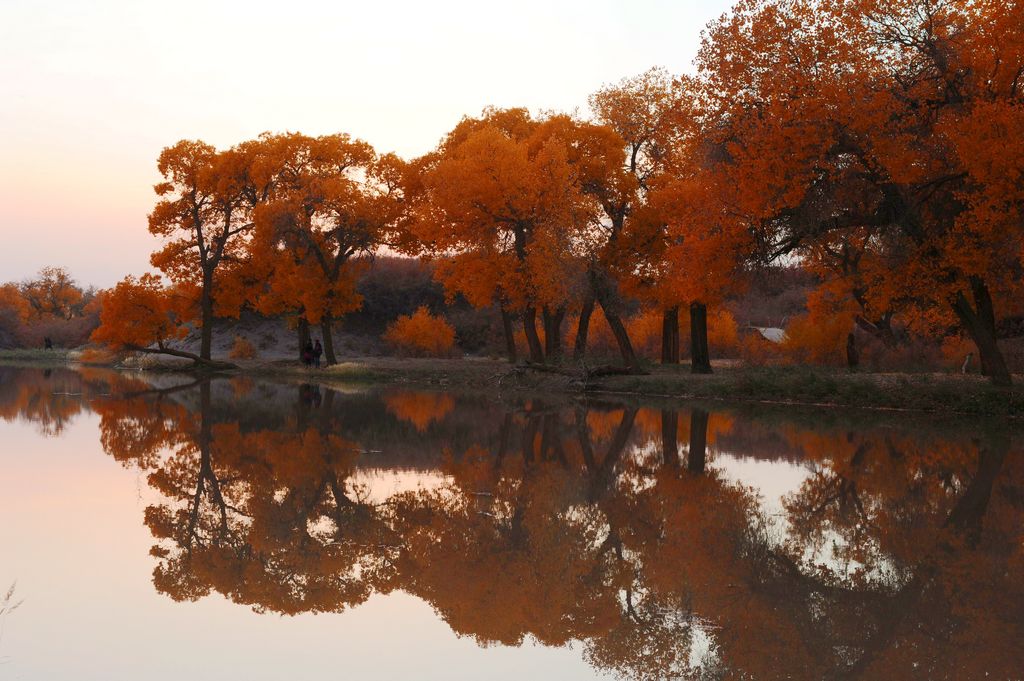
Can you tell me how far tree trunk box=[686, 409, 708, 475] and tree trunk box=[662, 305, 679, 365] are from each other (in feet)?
41.9

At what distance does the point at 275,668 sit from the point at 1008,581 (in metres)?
5.10

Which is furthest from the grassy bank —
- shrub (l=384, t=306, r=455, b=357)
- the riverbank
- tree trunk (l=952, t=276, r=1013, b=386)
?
shrub (l=384, t=306, r=455, b=357)

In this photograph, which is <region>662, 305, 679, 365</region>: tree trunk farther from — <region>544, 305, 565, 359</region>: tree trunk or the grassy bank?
<region>544, 305, 565, 359</region>: tree trunk

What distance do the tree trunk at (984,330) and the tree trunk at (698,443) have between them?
5.77 metres

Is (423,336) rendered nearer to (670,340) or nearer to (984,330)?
(670,340)

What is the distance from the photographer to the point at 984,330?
21516 millimetres

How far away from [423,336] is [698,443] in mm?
31480

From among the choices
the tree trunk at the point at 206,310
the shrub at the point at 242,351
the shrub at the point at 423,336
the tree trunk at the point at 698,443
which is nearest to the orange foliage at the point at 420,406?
the tree trunk at the point at 698,443

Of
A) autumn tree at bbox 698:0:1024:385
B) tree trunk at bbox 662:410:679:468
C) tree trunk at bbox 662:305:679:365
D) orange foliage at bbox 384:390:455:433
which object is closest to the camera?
tree trunk at bbox 662:410:679:468

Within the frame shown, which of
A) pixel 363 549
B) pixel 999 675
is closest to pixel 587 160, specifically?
pixel 363 549

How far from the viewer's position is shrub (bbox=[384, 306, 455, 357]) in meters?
46.8

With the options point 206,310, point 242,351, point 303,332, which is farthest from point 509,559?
point 242,351

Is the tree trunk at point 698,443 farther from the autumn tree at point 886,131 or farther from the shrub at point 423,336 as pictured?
the shrub at point 423,336

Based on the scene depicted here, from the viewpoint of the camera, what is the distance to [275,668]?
5.43 metres
